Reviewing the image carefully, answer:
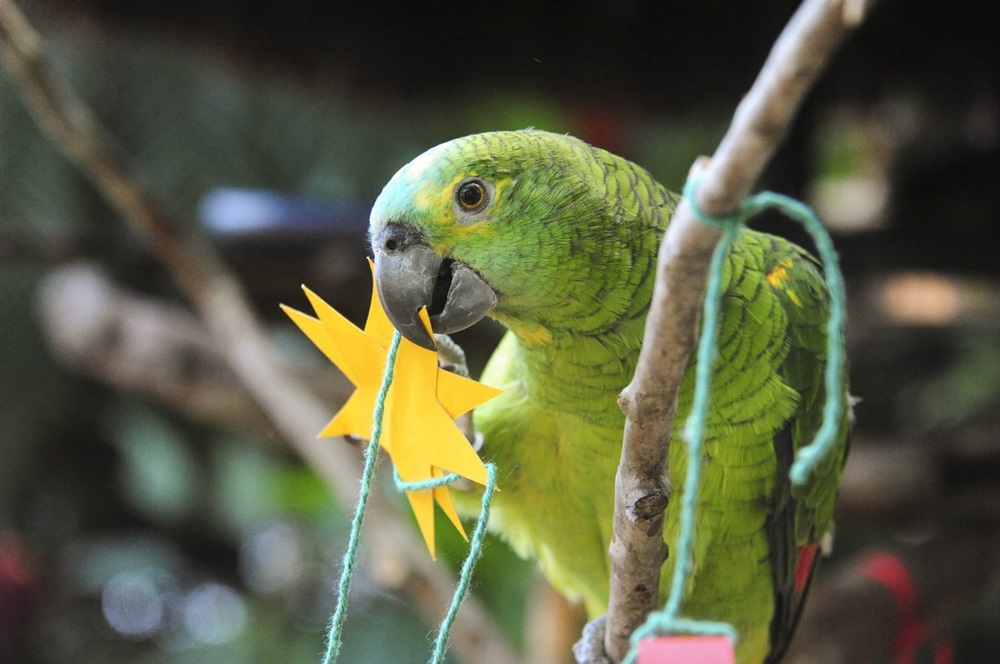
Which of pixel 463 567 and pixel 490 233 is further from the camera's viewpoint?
pixel 490 233

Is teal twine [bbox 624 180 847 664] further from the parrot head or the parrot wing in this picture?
the parrot wing

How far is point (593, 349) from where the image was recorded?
77cm

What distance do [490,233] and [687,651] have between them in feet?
1.20

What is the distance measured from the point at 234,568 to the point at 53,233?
117 cm

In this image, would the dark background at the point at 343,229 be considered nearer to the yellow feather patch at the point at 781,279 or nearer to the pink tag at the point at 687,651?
the yellow feather patch at the point at 781,279

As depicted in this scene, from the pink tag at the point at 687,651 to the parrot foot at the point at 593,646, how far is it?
484 millimetres

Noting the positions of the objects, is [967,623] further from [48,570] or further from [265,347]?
[48,570]

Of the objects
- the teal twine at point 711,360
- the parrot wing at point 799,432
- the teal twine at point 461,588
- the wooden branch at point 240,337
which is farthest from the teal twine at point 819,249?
the wooden branch at point 240,337

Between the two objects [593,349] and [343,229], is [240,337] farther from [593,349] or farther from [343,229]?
[593,349]

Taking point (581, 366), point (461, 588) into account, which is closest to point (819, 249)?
point (461, 588)

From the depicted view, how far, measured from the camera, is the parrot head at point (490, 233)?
65 centimetres

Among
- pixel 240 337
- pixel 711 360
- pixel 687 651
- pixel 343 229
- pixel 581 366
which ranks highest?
pixel 343 229

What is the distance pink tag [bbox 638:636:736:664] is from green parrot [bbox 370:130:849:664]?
0.28 metres

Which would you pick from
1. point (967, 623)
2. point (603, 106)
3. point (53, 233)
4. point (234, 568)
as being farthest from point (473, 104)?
point (234, 568)
